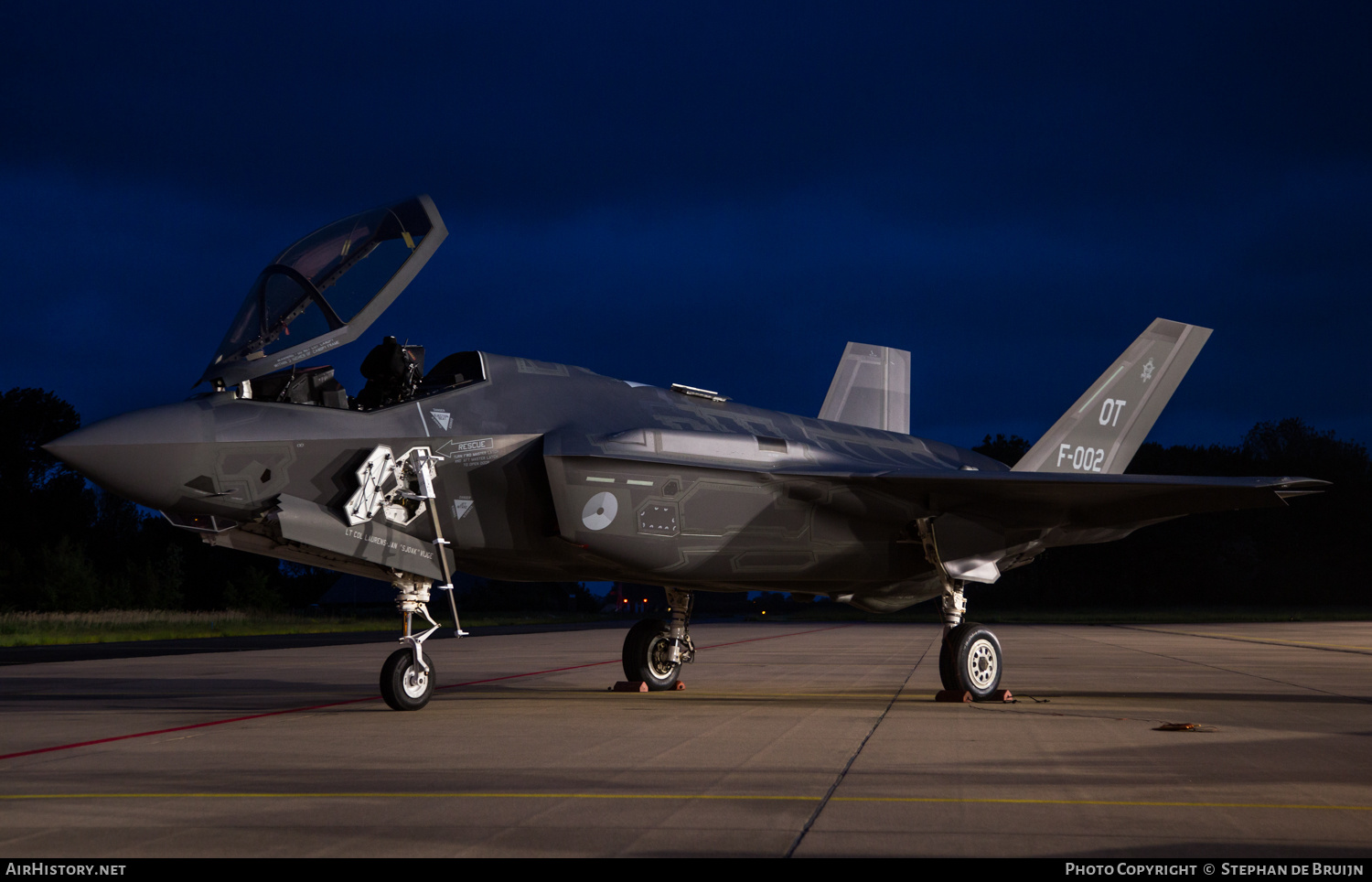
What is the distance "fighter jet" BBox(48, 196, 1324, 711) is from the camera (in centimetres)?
921

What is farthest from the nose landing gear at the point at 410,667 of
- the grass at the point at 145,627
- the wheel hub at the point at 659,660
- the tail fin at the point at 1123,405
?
the grass at the point at 145,627

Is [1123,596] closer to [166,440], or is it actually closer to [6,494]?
[6,494]

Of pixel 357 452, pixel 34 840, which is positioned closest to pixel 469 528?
pixel 357 452

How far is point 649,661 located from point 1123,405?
7.65 m

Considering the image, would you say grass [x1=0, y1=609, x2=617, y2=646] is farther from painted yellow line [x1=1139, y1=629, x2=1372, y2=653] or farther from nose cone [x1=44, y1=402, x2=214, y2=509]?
painted yellow line [x1=1139, y1=629, x2=1372, y2=653]

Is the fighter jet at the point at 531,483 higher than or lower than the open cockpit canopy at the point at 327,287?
lower

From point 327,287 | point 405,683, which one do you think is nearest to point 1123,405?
point 405,683

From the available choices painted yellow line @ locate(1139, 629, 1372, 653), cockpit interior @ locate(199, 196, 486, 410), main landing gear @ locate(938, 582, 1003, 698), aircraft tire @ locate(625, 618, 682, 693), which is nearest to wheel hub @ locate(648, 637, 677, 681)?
aircraft tire @ locate(625, 618, 682, 693)

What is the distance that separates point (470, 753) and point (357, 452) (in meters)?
3.17

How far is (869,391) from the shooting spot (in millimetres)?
17828

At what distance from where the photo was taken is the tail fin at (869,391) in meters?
17.7

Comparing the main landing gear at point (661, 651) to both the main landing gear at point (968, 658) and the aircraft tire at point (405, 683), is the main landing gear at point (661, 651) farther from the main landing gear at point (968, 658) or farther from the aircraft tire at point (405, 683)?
the aircraft tire at point (405, 683)
